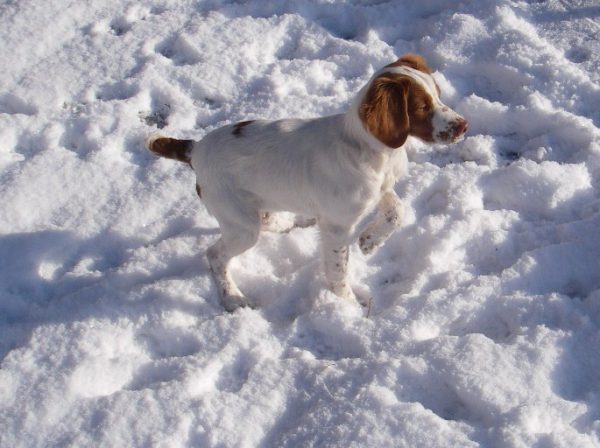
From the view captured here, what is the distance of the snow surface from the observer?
2949mm

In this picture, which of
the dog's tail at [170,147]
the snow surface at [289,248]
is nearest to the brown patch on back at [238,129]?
the dog's tail at [170,147]

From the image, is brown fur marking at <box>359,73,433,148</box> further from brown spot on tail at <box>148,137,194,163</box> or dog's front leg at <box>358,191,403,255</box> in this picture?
brown spot on tail at <box>148,137,194,163</box>

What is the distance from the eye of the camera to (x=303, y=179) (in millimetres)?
3307

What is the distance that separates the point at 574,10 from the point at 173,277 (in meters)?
3.57

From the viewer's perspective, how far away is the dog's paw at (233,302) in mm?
3525

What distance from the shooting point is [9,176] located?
4.24 m

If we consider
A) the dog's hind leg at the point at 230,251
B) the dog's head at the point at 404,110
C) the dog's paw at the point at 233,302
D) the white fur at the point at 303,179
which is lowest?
the dog's paw at the point at 233,302

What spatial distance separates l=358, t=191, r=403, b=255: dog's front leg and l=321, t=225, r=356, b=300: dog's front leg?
23cm

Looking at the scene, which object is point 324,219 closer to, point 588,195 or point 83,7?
point 588,195

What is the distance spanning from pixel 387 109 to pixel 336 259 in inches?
36.1

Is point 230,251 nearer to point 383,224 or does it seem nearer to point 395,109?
point 383,224

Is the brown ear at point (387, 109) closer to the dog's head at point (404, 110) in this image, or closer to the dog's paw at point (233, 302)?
the dog's head at point (404, 110)

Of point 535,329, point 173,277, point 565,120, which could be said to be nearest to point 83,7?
point 173,277

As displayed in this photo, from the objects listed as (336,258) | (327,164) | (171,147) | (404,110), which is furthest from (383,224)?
(171,147)
